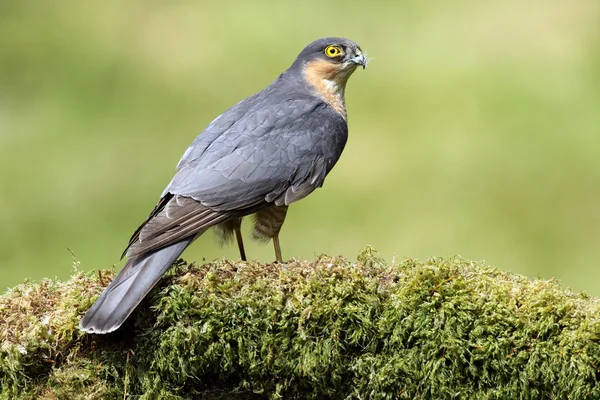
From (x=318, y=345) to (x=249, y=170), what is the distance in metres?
1.28

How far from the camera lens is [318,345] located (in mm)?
3289

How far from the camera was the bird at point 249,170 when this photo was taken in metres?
3.50

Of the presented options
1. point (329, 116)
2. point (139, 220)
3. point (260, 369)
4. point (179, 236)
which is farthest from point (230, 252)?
point (260, 369)

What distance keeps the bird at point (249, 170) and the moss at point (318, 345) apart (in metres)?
0.18

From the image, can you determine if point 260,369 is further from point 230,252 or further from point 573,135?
point 573,135

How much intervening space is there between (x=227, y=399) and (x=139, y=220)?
14.6 ft

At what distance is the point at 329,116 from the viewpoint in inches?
189

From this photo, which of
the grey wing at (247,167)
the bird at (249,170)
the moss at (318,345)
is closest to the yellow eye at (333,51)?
the bird at (249,170)

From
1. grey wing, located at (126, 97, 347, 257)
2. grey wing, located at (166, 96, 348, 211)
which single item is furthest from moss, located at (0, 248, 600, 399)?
grey wing, located at (166, 96, 348, 211)

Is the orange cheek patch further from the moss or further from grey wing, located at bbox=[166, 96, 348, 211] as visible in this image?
the moss

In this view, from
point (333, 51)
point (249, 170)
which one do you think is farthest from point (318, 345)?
point (333, 51)

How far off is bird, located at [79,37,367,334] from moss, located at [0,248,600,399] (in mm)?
175

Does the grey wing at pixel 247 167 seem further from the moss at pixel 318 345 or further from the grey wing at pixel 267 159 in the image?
the moss at pixel 318 345

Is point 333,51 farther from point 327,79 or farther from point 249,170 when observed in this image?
point 249,170
